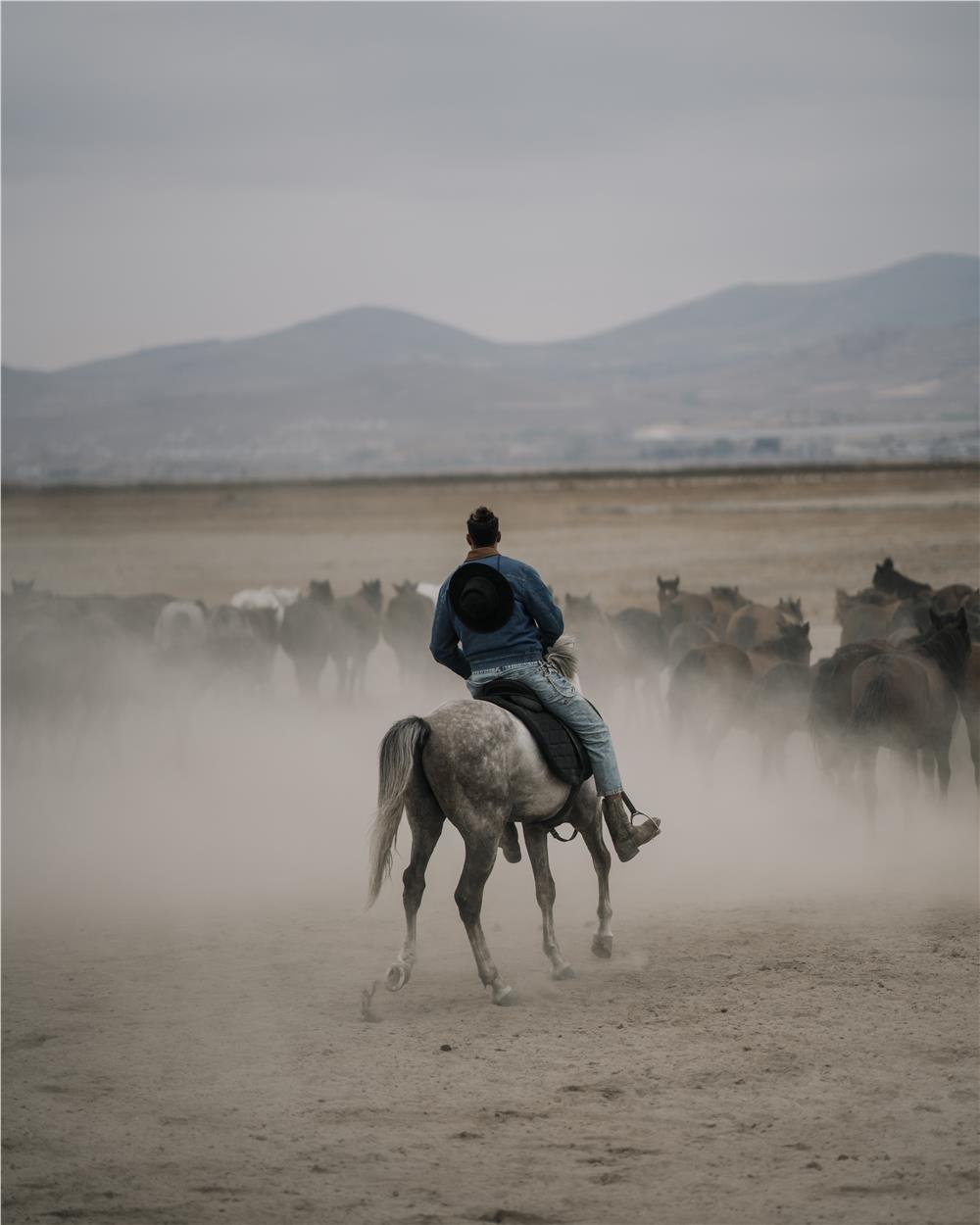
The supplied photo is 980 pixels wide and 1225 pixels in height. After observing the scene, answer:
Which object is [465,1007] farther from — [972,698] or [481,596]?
[972,698]

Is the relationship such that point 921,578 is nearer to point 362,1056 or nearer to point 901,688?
point 901,688

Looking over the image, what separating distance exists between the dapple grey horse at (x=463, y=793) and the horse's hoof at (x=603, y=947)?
2.84 ft

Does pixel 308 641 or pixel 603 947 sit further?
pixel 308 641

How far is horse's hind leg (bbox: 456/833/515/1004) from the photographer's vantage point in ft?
25.1

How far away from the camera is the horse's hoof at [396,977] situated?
7652 mm

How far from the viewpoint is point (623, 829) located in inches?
321

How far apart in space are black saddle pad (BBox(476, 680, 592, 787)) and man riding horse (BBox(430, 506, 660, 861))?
0.04 m

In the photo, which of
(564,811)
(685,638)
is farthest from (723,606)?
(564,811)

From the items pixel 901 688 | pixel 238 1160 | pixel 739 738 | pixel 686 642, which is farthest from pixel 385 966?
pixel 686 642

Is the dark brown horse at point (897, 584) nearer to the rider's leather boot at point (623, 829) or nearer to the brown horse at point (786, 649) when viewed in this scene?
the brown horse at point (786, 649)

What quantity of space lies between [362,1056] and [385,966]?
1463 millimetres

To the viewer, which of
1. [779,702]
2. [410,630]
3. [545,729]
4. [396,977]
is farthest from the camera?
[410,630]

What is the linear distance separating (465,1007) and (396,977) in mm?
399

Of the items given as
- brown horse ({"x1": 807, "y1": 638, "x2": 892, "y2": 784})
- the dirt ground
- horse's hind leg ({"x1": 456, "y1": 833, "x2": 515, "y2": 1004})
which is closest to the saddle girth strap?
horse's hind leg ({"x1": 456, "y1": 833, "x2": 515, "y2": 1004})
